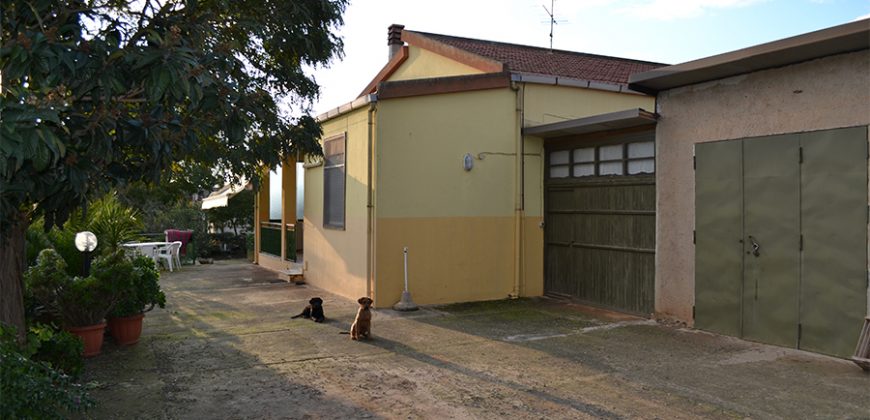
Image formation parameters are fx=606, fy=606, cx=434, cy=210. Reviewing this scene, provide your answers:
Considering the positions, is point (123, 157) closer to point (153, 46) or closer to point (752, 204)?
point (153, 46)

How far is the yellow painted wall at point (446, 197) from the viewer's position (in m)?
9.29

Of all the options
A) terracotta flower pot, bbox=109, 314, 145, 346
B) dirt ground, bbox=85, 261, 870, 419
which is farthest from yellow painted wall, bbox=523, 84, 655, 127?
terracotta flower pot, bbox=109, 314, 145, 346

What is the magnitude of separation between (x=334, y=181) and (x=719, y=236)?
648cm

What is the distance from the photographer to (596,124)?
8672 mm

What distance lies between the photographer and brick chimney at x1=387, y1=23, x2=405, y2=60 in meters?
16.9

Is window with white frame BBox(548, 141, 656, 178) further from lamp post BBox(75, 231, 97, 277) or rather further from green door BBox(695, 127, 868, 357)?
lamp post BBox(75, 231, 97, 277)

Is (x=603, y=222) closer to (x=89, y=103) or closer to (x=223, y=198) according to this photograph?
(x=89, y=103)

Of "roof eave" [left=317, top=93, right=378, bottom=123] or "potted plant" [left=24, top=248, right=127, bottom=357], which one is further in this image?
"roof eave" [left=317, top=93, right=378, bottom=123]

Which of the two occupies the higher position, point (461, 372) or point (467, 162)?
point (467, 162)

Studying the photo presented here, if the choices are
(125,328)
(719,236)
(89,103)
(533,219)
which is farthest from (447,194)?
(89,103)

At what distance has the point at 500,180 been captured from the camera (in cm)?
1005

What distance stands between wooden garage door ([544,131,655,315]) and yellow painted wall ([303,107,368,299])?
3.18m

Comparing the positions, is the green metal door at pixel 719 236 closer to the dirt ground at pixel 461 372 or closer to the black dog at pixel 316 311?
the dirt ground at pixel 461 372

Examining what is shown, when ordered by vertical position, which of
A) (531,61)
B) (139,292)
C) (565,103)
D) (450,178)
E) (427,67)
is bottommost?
(139,292)
